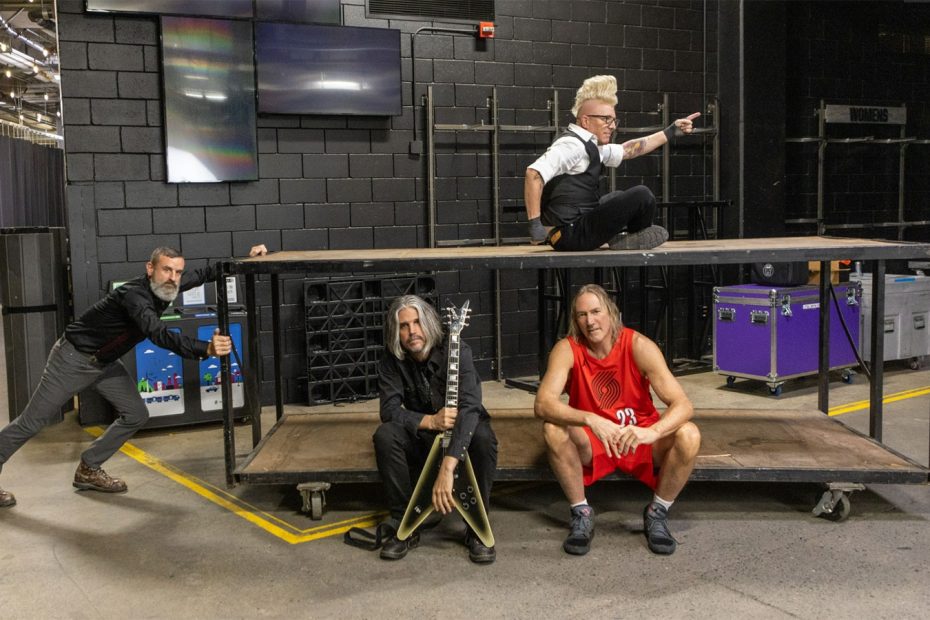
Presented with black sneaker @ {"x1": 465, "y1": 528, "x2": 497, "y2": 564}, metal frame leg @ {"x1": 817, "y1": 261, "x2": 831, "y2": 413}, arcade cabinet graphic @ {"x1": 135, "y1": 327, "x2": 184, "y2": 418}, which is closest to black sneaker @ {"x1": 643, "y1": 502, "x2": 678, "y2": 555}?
black sneaker @ {"x1": 465, "y1": 528, "x2": 497, "y2": 564}

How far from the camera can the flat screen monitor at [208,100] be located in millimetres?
7160

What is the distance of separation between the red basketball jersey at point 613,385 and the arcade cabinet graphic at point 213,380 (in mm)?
3353

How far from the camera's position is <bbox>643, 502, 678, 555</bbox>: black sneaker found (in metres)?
4.34

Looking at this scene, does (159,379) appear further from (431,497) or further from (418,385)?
(431,497)

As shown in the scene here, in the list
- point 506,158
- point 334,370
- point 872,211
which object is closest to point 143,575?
point 334,370

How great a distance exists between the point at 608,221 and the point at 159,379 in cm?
391

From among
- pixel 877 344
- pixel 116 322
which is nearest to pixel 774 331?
pixel 877 344

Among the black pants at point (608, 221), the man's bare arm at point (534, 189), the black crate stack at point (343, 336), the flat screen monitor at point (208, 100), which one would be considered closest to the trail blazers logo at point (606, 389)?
the black pants at point (608, 221)

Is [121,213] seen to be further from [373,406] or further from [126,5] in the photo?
[373,406]

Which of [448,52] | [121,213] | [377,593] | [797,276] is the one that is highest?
[448,52]

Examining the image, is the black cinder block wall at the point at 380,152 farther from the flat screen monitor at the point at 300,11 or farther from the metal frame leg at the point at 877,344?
the metal frame leg at the point at 877,344

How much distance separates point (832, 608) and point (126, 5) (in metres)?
6.30

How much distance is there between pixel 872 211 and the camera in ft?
35.1

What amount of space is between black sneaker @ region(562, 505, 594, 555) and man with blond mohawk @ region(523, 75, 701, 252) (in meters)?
1.39
